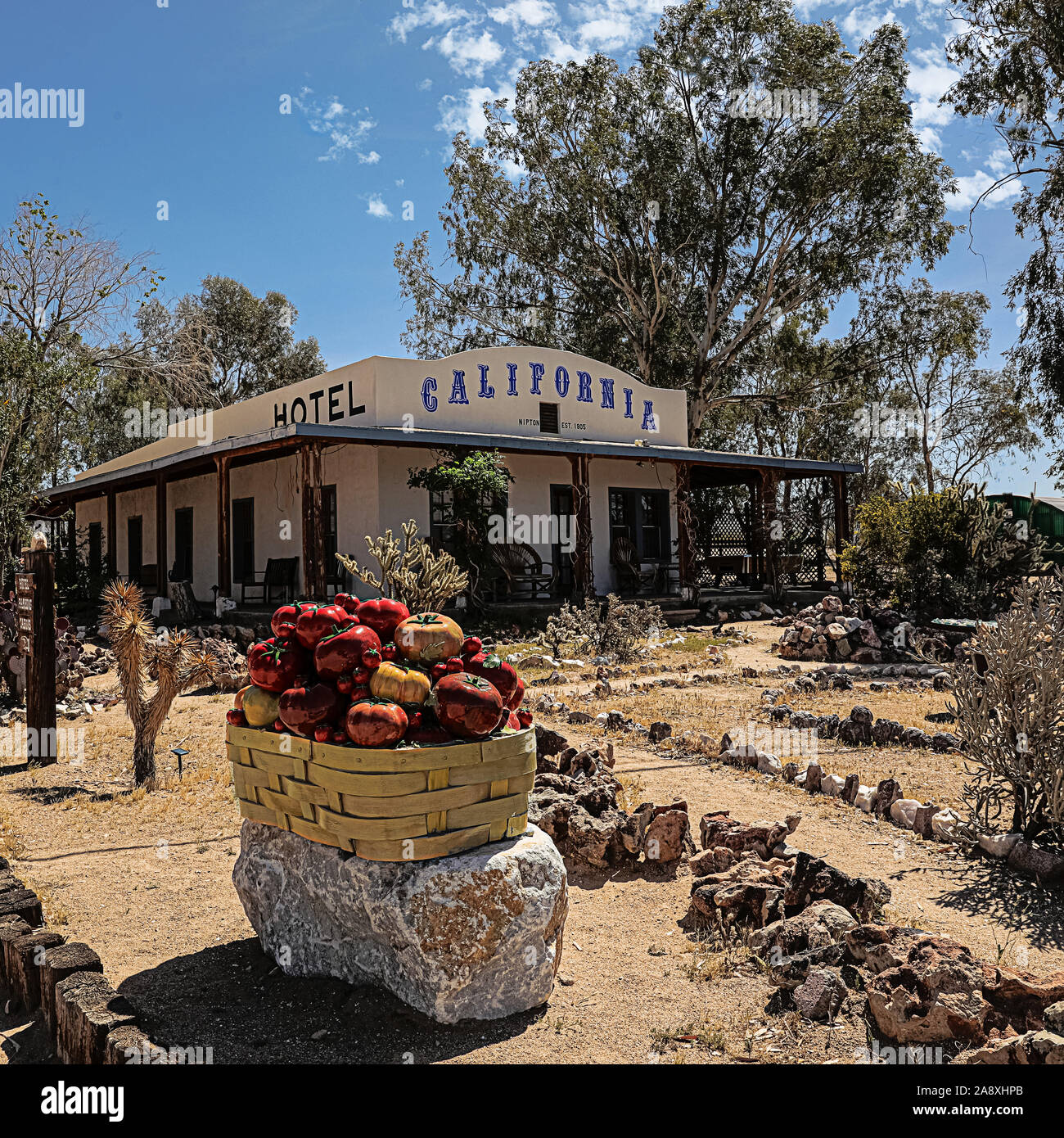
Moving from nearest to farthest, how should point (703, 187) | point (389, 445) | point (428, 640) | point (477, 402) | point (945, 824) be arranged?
point (428, 640)
point (945, 824)
point (389, 445)
point (477, 402)
point (703, 187)

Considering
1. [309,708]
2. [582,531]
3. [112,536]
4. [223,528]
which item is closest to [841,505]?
[582,531]

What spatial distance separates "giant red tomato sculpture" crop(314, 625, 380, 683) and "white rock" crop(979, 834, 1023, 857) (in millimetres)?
3180

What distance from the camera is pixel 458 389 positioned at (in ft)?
49.5

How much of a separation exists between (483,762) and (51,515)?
24.2 m

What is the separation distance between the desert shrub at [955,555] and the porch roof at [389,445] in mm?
3786

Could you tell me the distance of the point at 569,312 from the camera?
1155 inches

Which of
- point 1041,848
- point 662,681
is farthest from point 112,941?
point 662,681

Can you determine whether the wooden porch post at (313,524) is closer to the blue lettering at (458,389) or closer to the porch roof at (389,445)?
the porch roof at (389,445)

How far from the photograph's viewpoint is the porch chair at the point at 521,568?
1464 cm

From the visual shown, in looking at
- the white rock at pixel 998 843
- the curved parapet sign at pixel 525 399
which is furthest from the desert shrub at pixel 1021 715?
the curved parapet sign at pixel 525 399

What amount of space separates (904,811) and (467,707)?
3195 mm

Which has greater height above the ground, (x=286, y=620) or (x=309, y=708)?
(x=286, y=620)

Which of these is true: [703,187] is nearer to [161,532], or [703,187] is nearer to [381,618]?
[161,532]
